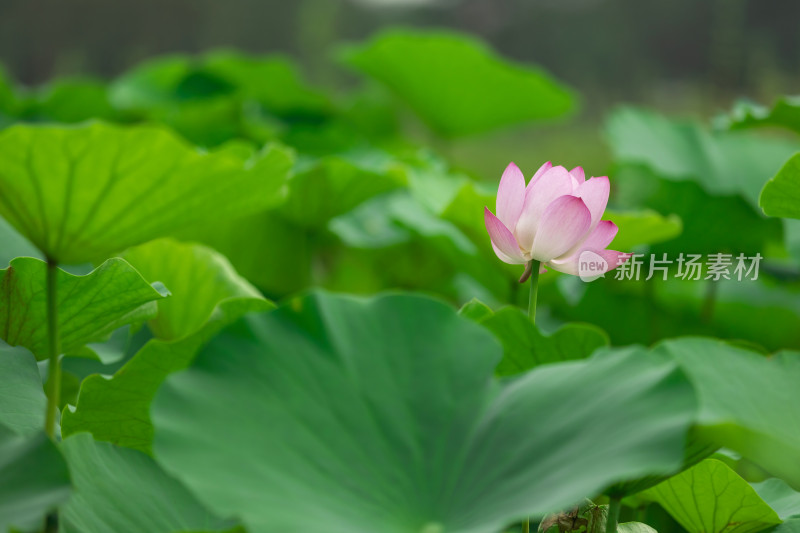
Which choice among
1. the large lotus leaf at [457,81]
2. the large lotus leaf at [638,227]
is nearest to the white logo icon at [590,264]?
the large lotus leaf at [638,227]

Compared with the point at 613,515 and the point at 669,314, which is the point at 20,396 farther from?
the point at 669,314

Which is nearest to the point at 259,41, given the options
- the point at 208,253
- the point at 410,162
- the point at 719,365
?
the point at 410,162

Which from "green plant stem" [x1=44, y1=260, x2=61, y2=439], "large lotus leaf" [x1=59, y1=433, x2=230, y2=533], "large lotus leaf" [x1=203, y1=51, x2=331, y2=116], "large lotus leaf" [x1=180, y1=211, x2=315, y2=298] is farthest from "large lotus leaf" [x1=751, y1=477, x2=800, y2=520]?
"large lotus leaf" [x1=203, y1=51, x2=331, y2=116]

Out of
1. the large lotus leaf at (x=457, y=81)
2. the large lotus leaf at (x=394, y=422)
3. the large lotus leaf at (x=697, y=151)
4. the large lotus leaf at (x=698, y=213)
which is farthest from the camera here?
the large lotus leaf at (x=457, y=81)

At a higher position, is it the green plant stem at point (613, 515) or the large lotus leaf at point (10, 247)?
the large lotus leaf at point (10, 247)

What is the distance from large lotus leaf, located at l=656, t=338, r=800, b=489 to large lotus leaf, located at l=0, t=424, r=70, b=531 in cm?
32

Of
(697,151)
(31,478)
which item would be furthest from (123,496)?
(697,151)

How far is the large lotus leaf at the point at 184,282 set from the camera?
750mm

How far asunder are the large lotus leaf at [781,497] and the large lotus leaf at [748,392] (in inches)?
3.9

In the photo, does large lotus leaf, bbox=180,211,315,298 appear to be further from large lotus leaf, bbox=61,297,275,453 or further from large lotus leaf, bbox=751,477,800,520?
large lotus leaf, bbox=751,477,800,520

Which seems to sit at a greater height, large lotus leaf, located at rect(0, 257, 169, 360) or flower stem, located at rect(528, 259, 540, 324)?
flower stem, located at rect(528, 259, 540, 324)

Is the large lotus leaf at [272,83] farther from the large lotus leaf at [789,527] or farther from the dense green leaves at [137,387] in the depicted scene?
the large lotus leaf at [789,527]

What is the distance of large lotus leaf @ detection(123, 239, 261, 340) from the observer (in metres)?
0.75

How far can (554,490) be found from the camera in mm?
333
